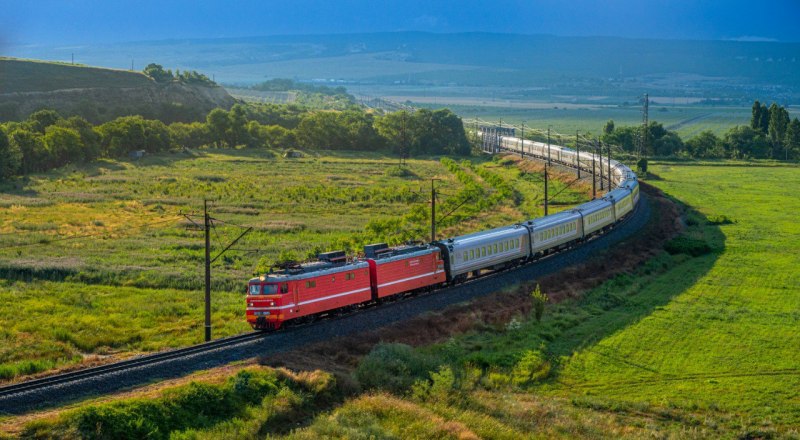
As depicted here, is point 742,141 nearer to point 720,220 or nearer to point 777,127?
point 777,127

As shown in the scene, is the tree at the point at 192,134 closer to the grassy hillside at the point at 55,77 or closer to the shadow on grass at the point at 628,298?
the grassy hillside at the point at 55,77

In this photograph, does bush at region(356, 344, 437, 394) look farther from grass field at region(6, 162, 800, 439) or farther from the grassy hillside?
the grassy hillside

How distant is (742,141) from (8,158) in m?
108

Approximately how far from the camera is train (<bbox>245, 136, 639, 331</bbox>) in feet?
114

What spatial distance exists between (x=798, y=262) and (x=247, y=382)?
138ft

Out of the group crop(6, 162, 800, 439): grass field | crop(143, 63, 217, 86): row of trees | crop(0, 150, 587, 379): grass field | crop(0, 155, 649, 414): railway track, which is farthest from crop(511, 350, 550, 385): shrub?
crop(143, 63, 217, 86): row of trees

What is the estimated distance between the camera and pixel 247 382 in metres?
27.9

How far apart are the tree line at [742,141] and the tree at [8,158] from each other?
3439 inches

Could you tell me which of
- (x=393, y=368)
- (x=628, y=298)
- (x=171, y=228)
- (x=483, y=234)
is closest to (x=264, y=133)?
(x=171, y=228)

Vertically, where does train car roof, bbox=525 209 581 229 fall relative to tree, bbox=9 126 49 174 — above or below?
below

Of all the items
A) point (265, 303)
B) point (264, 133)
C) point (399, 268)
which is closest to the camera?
point (265, 303)

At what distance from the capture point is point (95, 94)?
153 metres

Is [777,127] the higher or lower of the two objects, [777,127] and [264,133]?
the higher

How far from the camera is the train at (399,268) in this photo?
34.7 metres
